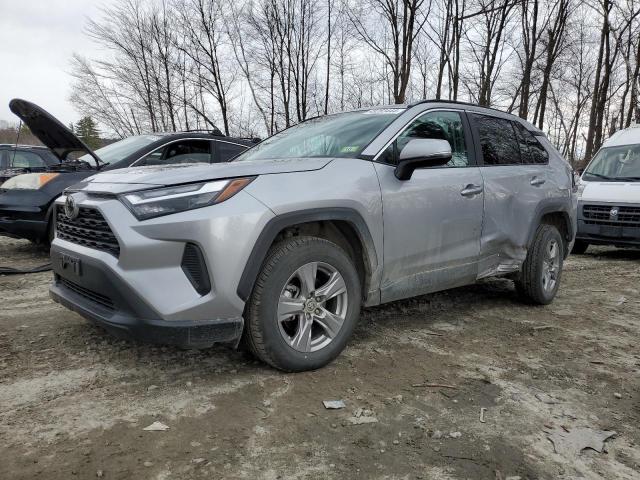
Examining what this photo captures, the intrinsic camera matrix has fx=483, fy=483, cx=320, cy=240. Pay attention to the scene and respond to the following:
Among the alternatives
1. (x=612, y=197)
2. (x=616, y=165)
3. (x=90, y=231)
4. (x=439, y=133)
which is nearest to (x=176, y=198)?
(x=90, y=231)

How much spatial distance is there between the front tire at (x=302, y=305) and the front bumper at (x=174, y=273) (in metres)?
0.16

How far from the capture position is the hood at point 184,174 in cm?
254

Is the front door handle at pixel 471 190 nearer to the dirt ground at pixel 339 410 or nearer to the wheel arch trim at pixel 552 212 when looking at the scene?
the wheel arch trim at pixel 552 212

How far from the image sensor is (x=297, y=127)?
412 centimetres

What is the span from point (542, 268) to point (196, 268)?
336 cm

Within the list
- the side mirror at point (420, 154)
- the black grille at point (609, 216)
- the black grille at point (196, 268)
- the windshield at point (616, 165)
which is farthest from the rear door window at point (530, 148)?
the windshield at point (616, 165)

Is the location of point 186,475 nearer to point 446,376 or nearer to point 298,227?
point 298,227

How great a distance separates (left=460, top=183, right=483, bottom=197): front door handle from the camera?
360 centimetres

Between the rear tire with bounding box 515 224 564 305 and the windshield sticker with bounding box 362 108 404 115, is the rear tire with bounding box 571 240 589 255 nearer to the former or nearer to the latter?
the rear tire with bounding box 515 224 564 305

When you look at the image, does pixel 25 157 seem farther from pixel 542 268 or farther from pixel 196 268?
pixel 542 268

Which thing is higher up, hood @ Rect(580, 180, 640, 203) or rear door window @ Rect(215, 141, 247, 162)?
rear door window @ Rect(215, 141, 247, 162)

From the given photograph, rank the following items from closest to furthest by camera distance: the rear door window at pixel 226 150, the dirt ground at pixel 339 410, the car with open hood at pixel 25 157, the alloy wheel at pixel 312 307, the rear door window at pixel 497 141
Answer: the dirt ground at pixel 339 410 < the alloy wheel at pixel 312 307 < the rear door window at pixel 497 141 < the rear door window at pixel 226 150 < the car with open hood at pixel 25 157

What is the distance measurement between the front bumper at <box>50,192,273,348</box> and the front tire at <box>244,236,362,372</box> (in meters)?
0.16

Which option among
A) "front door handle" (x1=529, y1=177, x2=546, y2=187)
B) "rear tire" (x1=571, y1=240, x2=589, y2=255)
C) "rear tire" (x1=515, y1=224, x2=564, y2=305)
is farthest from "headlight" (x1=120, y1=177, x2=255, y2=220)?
"rear tire" (x1=571, y1=240, x2=589, y2=255)
